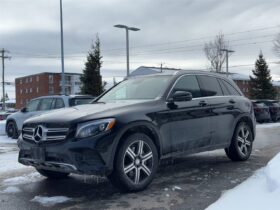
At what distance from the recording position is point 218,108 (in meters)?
7.12

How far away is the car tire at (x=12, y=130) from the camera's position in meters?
14.5

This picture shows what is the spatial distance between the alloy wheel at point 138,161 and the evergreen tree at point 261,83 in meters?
42.0

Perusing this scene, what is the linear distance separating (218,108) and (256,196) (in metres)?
2.66

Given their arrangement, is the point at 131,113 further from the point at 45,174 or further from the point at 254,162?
the point at 254,162

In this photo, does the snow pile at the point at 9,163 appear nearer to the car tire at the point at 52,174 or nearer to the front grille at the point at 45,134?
the car tire at the point at 52,174

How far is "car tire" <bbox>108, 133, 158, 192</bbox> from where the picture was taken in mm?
5250

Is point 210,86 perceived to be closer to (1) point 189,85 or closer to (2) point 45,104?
(1) point 189,85

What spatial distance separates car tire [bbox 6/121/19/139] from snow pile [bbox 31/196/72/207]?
9.46 m

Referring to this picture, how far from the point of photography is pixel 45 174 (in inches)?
259

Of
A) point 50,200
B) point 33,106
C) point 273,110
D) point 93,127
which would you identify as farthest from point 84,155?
point 273,110

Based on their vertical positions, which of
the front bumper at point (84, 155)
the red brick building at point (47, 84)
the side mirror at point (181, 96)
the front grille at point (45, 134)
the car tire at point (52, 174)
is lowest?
the car tire at point (52, 174)

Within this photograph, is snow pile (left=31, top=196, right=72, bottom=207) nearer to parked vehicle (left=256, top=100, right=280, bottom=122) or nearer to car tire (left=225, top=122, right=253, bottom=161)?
car tire (left=225, top=122, right=253, bottom=161)

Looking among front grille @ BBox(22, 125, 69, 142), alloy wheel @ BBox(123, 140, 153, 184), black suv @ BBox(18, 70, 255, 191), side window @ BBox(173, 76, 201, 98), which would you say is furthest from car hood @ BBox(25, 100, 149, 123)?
side window @ BBox(173, 76, 201, 98)

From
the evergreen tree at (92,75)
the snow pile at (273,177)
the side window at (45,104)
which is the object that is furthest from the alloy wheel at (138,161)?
the evergreen tree at (92,75)
